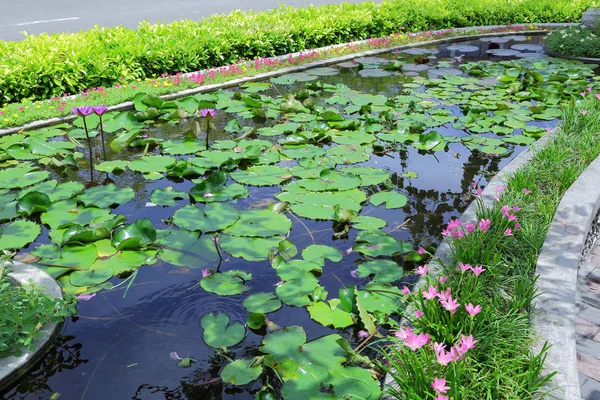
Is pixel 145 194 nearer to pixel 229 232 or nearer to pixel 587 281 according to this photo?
pixel 229 232

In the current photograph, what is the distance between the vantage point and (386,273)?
141 inches

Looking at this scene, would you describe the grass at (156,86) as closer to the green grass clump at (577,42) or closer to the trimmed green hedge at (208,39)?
the trimmed green hedge at (208,39)

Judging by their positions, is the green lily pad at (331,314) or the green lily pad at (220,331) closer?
the green lily pad at (220,331)

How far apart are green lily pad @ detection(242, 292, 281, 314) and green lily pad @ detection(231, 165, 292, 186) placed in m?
1.59

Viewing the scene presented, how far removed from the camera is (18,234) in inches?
153

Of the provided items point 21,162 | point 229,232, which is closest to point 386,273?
point 229,232

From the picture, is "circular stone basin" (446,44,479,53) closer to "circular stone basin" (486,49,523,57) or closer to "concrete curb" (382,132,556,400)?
"circular stone basin" (486,49,523,57)

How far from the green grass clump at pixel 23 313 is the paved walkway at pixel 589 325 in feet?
9.19

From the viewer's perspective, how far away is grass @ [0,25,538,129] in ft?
20.3

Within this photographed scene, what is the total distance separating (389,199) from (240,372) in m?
2.32

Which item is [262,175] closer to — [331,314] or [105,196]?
[105,196]

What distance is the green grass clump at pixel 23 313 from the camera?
8.99 feet

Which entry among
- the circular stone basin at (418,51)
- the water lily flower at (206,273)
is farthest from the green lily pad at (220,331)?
the circular stone basin at (418,51)

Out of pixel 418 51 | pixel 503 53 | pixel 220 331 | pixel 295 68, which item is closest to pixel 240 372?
pixel 220 331
